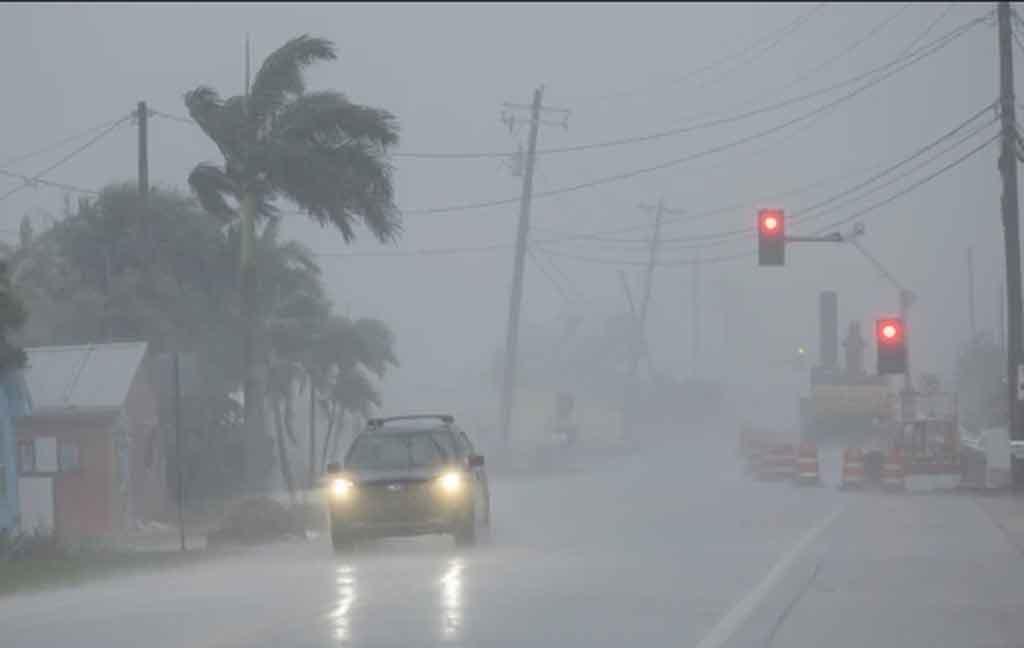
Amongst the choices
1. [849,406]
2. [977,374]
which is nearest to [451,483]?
[849,406]

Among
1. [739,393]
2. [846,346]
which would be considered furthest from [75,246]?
[739,393]

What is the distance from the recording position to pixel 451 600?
17.6 meters

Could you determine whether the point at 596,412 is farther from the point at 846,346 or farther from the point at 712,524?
the point at 712,524

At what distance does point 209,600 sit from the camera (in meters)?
18.6

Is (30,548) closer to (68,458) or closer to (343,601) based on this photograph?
(343,601)

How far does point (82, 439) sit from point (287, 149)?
12.1 metres

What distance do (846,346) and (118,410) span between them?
4493 cm

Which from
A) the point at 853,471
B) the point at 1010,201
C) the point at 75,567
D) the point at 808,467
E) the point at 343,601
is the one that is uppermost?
the point at 1010,201

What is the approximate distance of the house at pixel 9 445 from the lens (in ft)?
113

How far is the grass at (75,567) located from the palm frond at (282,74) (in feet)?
37.4

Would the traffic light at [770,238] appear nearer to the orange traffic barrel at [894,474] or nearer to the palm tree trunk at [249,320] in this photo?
the palm tree trunk at [249,320]

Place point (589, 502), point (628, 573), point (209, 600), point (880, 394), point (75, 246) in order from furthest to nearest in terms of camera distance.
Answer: point (880, 394) → point (75, 246) → point (589, 502) → point (628, 573) → point (209, 600)

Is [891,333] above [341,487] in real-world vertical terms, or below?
above

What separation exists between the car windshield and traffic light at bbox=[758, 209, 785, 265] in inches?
415
